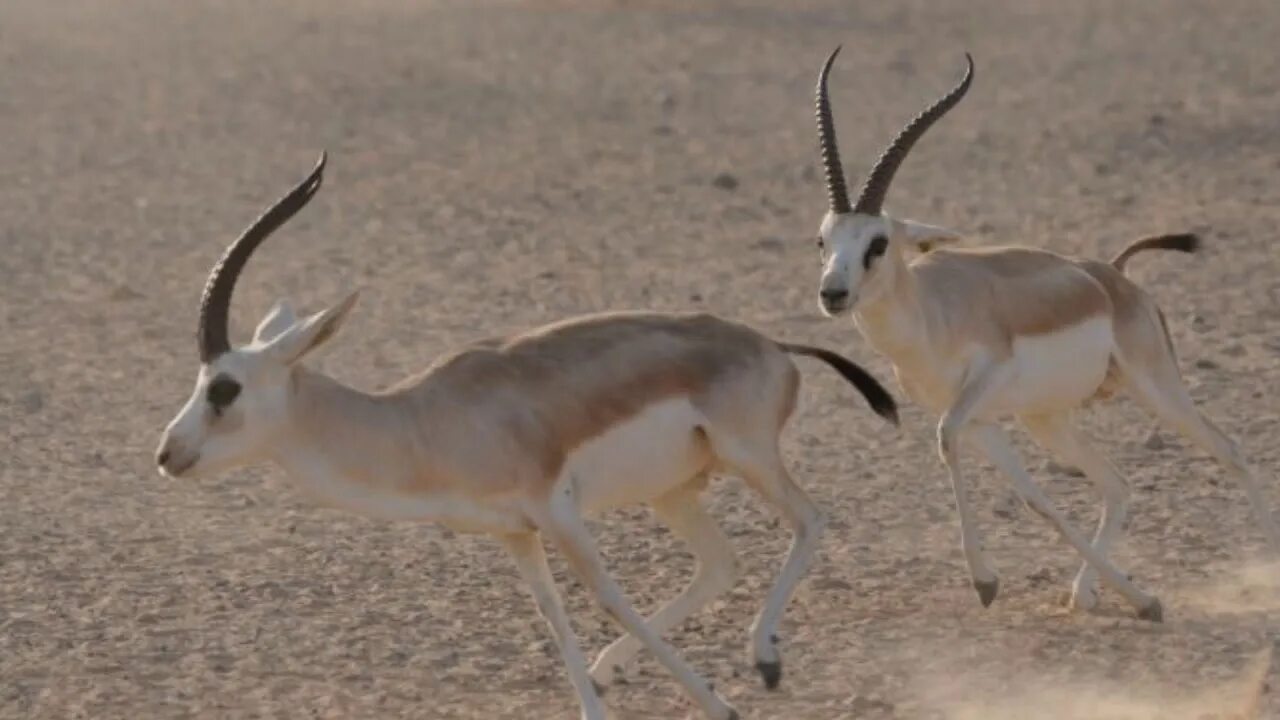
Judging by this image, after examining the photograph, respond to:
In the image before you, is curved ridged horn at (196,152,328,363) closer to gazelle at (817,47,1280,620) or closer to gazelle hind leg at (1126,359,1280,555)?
gazelle at (817,47,1280,620)

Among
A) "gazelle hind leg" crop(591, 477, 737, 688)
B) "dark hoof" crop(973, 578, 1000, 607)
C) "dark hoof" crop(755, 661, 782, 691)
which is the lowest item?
"dark hoof" crop(973, 578, 1000, 607)

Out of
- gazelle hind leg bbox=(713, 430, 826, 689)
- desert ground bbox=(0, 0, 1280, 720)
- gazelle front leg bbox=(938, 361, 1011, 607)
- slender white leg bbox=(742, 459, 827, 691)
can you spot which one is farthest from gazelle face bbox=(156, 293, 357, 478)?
gazelle front leg bbox=(938, 361, 1011, 607)

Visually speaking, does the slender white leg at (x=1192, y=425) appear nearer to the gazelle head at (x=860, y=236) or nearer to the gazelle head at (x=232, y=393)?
the gazelle head at (x=860, y=236)

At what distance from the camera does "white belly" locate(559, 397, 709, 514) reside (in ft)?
24.3

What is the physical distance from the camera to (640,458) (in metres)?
7.54

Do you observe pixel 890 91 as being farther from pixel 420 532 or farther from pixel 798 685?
pixel 798 685

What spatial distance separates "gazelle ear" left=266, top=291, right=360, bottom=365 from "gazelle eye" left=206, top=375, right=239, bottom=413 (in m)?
0.13

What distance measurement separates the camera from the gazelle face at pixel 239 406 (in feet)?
22.9

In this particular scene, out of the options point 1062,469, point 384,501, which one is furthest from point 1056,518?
point 384,501

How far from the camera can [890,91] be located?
22672mm

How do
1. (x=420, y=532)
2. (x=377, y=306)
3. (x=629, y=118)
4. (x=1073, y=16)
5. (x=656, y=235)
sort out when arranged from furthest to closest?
(x=1073, y=16), (x=629, y=118), (x=656, y=235), (x=377, y=306), (x=420, y=532)

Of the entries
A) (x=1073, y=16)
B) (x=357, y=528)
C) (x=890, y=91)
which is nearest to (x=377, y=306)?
(x=357, y=528)

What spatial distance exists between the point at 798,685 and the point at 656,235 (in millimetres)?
8700

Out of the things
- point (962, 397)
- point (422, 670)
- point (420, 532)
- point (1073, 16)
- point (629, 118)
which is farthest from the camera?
point (1073, 16)
